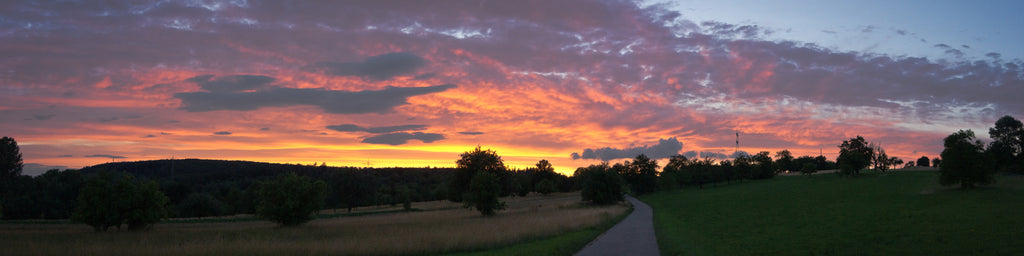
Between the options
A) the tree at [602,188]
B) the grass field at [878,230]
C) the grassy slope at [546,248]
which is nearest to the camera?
the grassy slope at [546,248]

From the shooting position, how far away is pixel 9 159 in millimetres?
65812

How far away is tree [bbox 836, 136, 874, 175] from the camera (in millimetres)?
84625

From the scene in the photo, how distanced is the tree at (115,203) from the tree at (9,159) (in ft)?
176

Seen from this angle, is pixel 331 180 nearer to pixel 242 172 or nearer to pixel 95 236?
pixel 95 236

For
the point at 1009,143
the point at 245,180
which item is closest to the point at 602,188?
the point at 1009,143

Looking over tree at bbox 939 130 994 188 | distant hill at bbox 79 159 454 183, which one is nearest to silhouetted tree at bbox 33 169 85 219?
distant hill at bbox 79 159 454 183

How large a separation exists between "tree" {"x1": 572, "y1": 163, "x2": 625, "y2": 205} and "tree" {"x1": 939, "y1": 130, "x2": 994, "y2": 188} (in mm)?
36014

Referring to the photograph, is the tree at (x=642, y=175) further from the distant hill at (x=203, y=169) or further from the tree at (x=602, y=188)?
the distant hill at (x=203, y=169)

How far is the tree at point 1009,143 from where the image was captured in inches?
3178

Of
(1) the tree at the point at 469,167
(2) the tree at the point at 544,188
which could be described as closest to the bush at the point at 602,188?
(1) the tree at the point at 469,167

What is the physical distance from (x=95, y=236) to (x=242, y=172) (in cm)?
9916

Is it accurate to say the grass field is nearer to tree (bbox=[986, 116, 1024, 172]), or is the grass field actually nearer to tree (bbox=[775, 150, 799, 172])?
tree (bbox=[986, 116, 1024, 172])

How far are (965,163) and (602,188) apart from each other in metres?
39.0

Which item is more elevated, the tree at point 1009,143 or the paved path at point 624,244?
the tree at point 1009,143
